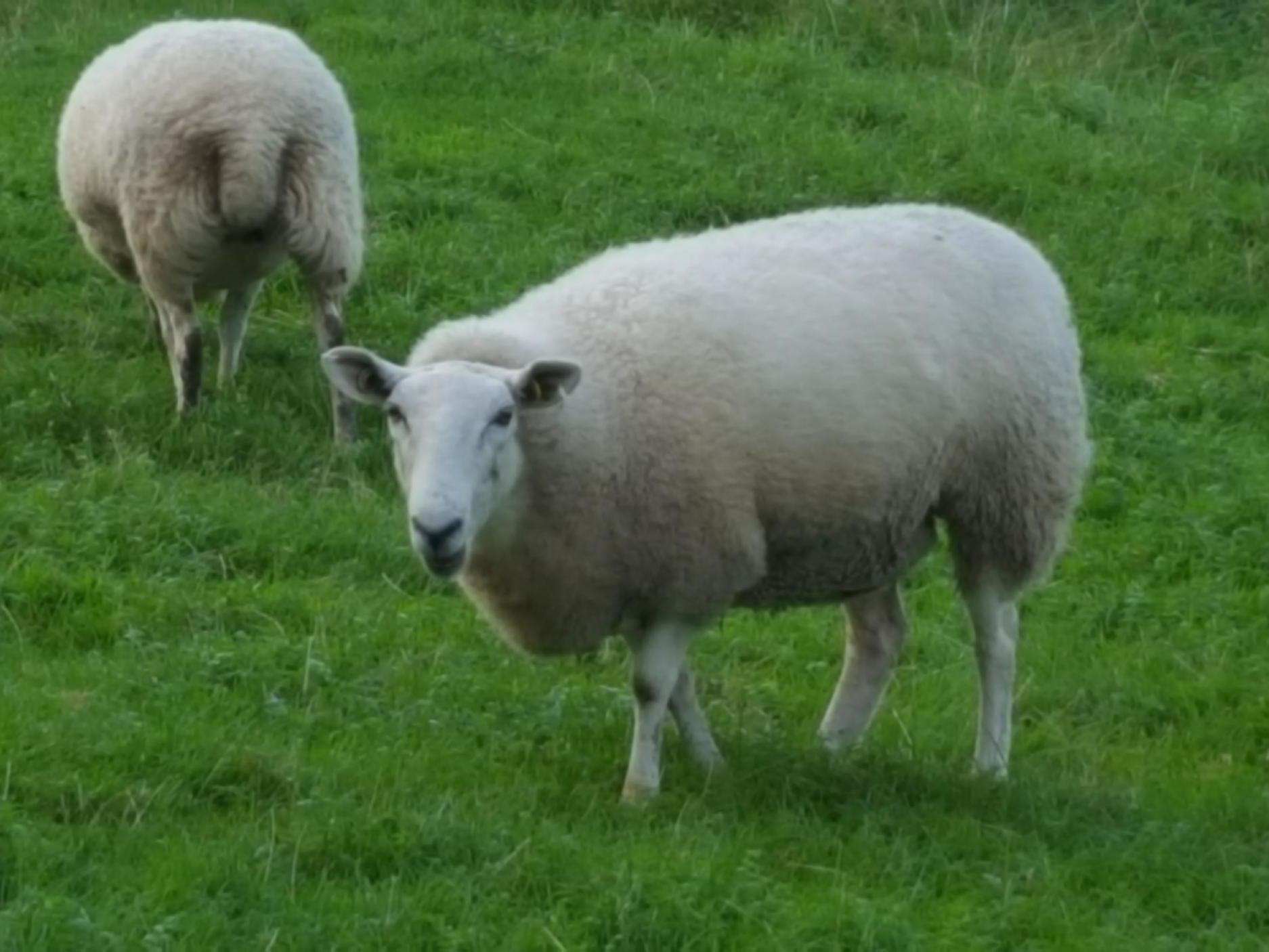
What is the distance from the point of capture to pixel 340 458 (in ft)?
30.9

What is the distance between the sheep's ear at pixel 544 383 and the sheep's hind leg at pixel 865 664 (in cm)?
139

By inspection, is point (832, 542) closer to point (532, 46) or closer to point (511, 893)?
point (511, 893)

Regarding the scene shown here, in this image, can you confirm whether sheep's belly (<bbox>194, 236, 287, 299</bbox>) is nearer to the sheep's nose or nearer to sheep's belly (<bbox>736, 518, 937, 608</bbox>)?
sheep's belly (<bbox>736, 518, 937, 608</bbox>)

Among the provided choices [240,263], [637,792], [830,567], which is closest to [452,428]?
[637,792]

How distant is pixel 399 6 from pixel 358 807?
984 cm

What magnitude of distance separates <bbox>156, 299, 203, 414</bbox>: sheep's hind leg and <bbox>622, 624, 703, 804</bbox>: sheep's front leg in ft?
11.8

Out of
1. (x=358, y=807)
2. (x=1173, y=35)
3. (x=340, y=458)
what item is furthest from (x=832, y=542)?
(x=1173, y=35)

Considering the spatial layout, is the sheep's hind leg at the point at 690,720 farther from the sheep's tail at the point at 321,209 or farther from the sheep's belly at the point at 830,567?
the sheep's tail at the point at 321,209

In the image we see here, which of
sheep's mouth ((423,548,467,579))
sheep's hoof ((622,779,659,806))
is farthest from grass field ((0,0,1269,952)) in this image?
sheep's mouth ((423,548,467,579))

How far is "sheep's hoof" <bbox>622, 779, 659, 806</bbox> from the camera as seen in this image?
20.8 ft

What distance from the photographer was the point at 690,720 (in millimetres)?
6801

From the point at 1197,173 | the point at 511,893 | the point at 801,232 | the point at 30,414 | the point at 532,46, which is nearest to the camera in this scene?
the point at 511,893

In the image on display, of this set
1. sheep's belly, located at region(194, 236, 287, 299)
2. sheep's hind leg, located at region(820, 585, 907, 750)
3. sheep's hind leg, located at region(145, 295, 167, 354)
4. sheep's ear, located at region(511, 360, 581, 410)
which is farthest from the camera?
sheep's hind leg, located at region(145, 295, 167, 354)

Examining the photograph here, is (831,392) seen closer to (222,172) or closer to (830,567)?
(830,567)
